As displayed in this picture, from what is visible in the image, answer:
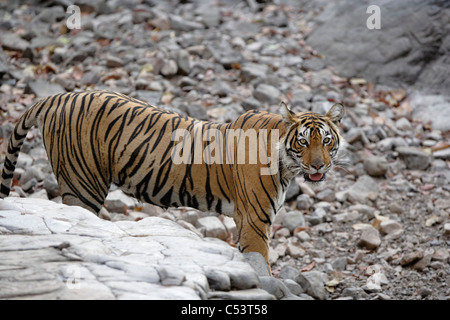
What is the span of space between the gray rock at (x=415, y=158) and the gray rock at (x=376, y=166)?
31 cm

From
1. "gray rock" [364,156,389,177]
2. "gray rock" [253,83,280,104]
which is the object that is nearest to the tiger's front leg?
"gray rock" [364,156,389,177]

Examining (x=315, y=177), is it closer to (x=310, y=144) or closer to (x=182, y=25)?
(x=310, y=144)

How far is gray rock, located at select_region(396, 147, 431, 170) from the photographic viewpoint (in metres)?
6.40

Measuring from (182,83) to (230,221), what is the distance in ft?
8.85

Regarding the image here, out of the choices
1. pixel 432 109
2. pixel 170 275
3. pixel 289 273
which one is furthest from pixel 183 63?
pixel 170 275

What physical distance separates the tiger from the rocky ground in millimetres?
664

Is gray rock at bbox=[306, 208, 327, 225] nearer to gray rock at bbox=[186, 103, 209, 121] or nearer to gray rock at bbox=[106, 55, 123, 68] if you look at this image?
gray rock at bbox=[186, 103, 209, 121]

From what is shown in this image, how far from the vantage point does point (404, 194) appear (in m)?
6.00

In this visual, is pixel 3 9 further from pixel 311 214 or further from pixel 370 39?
pixel 311 214

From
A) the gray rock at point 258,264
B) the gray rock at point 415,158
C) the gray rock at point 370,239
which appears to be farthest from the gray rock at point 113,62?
the gray rock at point 258,264

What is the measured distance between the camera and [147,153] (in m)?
4.18

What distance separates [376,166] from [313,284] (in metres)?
2.30

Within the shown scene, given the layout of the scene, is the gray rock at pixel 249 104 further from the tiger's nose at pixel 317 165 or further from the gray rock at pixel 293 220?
the tiger's nose at pixel 317 165
